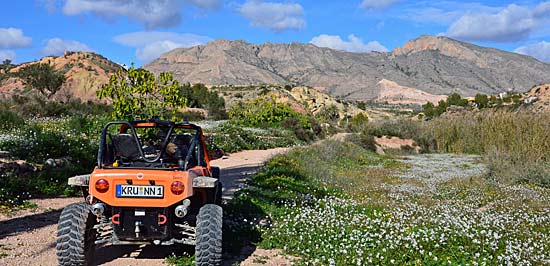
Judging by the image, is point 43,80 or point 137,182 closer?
point 137,182

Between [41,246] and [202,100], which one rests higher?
[202,100]

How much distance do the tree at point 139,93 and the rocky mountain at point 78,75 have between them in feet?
137

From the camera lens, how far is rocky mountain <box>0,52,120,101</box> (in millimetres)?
59719

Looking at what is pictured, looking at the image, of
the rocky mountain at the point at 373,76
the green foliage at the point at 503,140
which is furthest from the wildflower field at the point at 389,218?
the rocky mountain at the point at 373,76

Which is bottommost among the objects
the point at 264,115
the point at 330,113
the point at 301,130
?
the point at 301,130

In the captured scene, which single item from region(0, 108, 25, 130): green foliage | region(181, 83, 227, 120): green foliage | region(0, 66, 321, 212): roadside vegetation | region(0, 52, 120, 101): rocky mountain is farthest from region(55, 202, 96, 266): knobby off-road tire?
region(0, 52, 120, 101): rocky mountain

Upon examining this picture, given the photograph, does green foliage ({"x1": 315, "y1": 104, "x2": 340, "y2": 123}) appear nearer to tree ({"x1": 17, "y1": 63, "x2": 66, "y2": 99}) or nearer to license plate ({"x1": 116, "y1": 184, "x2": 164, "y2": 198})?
tree ({"x1": 17, "y1": 63, "x2": 66, "y2": 99})

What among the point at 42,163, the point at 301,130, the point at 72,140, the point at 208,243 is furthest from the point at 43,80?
the point at 208,243

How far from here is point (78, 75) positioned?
63000mm

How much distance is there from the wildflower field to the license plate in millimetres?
2008

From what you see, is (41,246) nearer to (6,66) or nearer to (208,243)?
(208,243)

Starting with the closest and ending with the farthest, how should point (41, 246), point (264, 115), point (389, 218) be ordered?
point (41, 246)
point (389, 218)
point (264, 115)

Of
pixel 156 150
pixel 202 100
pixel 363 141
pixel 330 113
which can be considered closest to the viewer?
pixel 156 150

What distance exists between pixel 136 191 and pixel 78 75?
61750 mm
